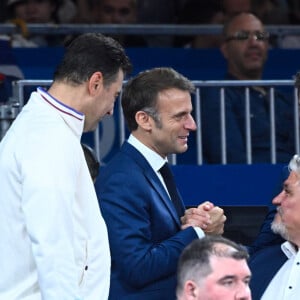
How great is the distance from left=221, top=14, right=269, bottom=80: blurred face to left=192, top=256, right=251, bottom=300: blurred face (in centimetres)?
374

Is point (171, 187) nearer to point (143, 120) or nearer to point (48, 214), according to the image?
point (143, 120)

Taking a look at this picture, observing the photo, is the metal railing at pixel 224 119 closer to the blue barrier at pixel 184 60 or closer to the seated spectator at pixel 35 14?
the blue barrier at pixel 184 60

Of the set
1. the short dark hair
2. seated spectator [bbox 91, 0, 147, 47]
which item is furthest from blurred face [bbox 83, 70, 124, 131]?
seated spectator [bbox 91, 0, 147, 47]

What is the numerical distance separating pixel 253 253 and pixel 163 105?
876 millimetres

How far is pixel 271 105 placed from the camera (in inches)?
325

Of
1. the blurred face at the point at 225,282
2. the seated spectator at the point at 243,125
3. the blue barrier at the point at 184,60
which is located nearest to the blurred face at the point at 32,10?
the blue barrier at the point at 184,60

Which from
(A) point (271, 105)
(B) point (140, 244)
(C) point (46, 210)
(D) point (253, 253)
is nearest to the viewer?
(C) point (46, 210)

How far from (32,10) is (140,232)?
13.9ft

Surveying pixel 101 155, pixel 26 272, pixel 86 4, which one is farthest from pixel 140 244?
pixel 86 4

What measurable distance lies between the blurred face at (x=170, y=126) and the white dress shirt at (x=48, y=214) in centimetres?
94

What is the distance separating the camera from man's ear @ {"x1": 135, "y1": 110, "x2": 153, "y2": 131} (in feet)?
20.2

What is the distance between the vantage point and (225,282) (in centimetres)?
517

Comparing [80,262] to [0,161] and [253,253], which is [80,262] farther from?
[253,253]

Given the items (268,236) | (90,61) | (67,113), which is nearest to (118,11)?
(268,236)
